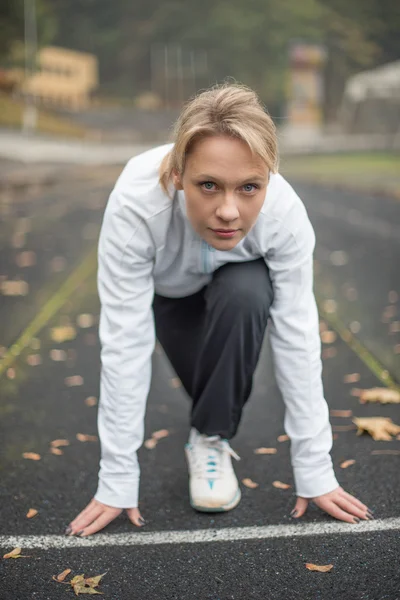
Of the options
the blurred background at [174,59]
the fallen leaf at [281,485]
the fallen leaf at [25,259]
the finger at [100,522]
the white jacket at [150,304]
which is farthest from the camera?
the blurred background at [174,59]

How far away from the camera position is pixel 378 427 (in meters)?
2.84

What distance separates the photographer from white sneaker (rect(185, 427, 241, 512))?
2.25 metres

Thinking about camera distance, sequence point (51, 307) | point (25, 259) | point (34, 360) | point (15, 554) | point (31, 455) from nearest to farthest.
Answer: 1. point (15, 554)
2. point (31, 455)
3. point (34, 360)
4. point (51, 307)
5. point (25, 259)

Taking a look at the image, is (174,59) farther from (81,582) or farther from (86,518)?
(81,582)

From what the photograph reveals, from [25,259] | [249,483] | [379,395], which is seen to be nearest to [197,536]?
[249,483]

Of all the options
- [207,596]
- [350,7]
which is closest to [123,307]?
[207,596]

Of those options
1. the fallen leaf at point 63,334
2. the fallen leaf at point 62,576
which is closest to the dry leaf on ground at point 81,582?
the fallen leaf at point 62,576

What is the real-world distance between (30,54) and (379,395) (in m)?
7.19

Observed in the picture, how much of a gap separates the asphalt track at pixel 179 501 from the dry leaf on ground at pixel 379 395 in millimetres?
51

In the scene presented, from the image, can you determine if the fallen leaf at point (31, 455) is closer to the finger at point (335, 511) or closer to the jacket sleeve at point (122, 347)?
the jacket sleeve at point (122, 347)

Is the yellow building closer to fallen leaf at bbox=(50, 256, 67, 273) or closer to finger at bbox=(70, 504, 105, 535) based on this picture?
fallen leaf at bbox=(50, 256, 67, 273)

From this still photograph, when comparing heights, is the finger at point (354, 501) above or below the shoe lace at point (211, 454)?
below

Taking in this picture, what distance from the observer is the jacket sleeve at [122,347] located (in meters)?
2.00

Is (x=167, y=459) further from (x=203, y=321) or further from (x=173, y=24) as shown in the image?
(x=173, y=24)
